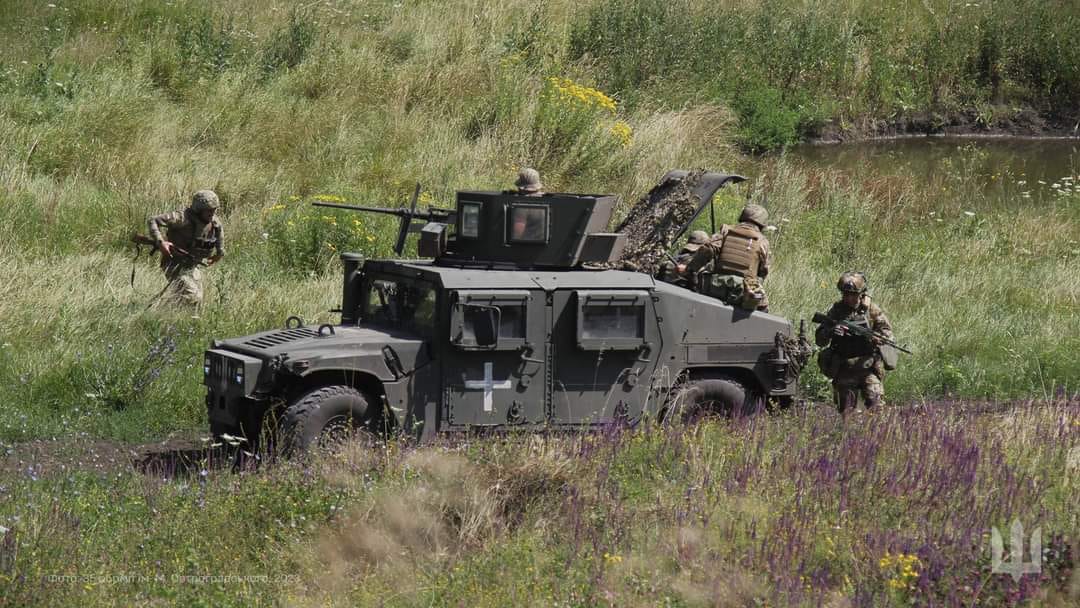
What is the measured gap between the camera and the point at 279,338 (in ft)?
31.8

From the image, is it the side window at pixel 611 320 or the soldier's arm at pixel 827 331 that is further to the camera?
the soldier's arm at pixel 827 331

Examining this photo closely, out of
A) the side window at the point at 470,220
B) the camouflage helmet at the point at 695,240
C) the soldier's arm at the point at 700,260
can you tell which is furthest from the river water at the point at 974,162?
the side window at the point at 470,220

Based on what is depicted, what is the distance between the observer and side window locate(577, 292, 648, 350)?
9656 mm

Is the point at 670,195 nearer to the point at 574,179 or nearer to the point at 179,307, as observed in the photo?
the point at 179,307

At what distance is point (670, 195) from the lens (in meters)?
12.4

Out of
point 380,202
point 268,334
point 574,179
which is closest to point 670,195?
point 268,334

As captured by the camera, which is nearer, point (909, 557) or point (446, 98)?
point (909, 557)

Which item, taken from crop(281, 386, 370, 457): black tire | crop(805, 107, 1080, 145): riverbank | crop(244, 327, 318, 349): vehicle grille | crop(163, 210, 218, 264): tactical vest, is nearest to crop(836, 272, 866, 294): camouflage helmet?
crop(281, 386, 370, 457): black tire

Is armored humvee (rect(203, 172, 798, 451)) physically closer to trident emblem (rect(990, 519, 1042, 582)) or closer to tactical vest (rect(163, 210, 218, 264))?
trident emblem (rect(990, 519, 1042, 582))

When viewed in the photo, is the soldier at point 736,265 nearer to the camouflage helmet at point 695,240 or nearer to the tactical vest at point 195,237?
the camouflage helmet at point 695,240

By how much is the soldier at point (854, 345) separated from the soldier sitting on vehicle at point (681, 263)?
114 centimetres

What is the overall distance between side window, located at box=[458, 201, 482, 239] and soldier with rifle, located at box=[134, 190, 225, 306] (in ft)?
11.2

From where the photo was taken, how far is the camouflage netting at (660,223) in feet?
40.2

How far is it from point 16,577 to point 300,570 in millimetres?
1320
